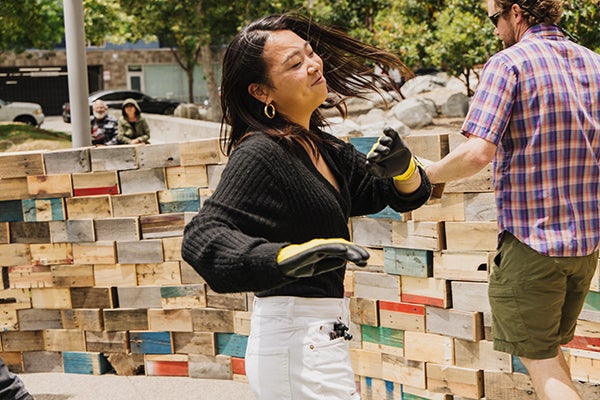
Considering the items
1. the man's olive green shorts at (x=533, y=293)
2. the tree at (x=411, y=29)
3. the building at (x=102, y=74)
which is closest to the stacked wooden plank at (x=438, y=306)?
the man's olive green shorts at (x=533, y=293)

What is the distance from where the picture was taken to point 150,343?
17.9ft

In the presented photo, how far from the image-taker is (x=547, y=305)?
10.6 feet

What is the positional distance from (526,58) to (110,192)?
9.79 ft

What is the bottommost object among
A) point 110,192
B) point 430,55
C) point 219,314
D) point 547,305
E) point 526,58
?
point 219,314

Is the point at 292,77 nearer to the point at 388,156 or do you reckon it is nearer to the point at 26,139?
the point at 388,156

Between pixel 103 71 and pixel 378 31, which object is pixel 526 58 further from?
pixel 103 71

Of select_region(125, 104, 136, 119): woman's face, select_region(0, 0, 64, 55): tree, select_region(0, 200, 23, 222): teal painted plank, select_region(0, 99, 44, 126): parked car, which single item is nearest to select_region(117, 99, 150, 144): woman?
select_region(125, 104, 136, 119): woman's face

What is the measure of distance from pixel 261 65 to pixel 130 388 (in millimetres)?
3405

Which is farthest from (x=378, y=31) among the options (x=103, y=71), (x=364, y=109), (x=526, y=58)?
(x=103, y=71)

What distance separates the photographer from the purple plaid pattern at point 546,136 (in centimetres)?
316

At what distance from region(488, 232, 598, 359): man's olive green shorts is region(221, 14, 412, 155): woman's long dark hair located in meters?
0.99

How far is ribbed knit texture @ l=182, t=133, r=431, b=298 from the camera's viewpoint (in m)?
2.13

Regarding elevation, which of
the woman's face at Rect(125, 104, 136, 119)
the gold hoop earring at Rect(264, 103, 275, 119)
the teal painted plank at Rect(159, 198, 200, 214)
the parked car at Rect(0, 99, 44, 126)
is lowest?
the teal painted plank at Rect(159, 198, 200, 214)

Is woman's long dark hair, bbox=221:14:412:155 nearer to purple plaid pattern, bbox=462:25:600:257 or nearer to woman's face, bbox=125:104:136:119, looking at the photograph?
purple plaid pattern, bbox=462:25:600:257
